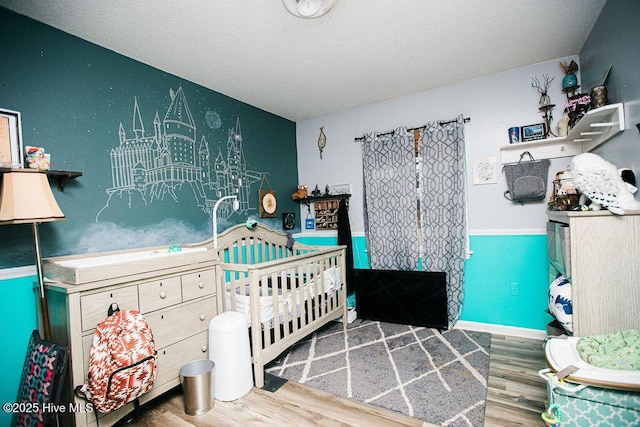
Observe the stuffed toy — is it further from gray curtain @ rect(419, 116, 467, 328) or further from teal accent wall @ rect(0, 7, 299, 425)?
teal accent wall @ rect(0, 7, 299, 425)

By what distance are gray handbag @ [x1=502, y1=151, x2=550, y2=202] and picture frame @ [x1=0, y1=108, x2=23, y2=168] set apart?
3547mm

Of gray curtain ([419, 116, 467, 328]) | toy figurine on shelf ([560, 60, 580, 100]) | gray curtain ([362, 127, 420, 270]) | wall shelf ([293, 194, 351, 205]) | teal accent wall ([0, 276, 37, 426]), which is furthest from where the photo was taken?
wall shelf ([293, 194, 351, 205])

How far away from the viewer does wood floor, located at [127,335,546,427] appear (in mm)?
1649

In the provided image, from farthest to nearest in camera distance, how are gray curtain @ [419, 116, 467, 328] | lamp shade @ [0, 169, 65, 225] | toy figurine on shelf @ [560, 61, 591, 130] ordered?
gray curtain @ [419, 116, 467, 328] < toy figurine on shelf @ [560, 61, 591, 130] < lamp shade @ [0, 169, 65, 225]

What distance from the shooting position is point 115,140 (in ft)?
6.97

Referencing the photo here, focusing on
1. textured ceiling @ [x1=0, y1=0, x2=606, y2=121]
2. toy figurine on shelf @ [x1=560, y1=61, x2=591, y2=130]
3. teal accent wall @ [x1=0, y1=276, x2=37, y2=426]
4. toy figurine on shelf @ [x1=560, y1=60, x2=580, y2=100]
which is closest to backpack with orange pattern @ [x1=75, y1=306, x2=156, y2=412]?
teal accent wall @ [x1=0, y1=276, x2=37, y2=426]

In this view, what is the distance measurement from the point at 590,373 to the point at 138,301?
2135mm

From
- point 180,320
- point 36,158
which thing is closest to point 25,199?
point 36,158

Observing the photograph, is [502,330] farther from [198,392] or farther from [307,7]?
[307,7]

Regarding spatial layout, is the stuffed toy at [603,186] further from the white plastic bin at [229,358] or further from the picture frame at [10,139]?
the picture frame at [10,139]

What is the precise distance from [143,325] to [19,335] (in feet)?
2.41

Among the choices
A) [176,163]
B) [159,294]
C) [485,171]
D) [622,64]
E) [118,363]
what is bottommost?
[118,363]

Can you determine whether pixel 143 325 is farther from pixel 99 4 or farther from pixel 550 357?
pixel 550 357

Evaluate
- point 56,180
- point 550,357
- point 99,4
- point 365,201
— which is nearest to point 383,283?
point 365,201
